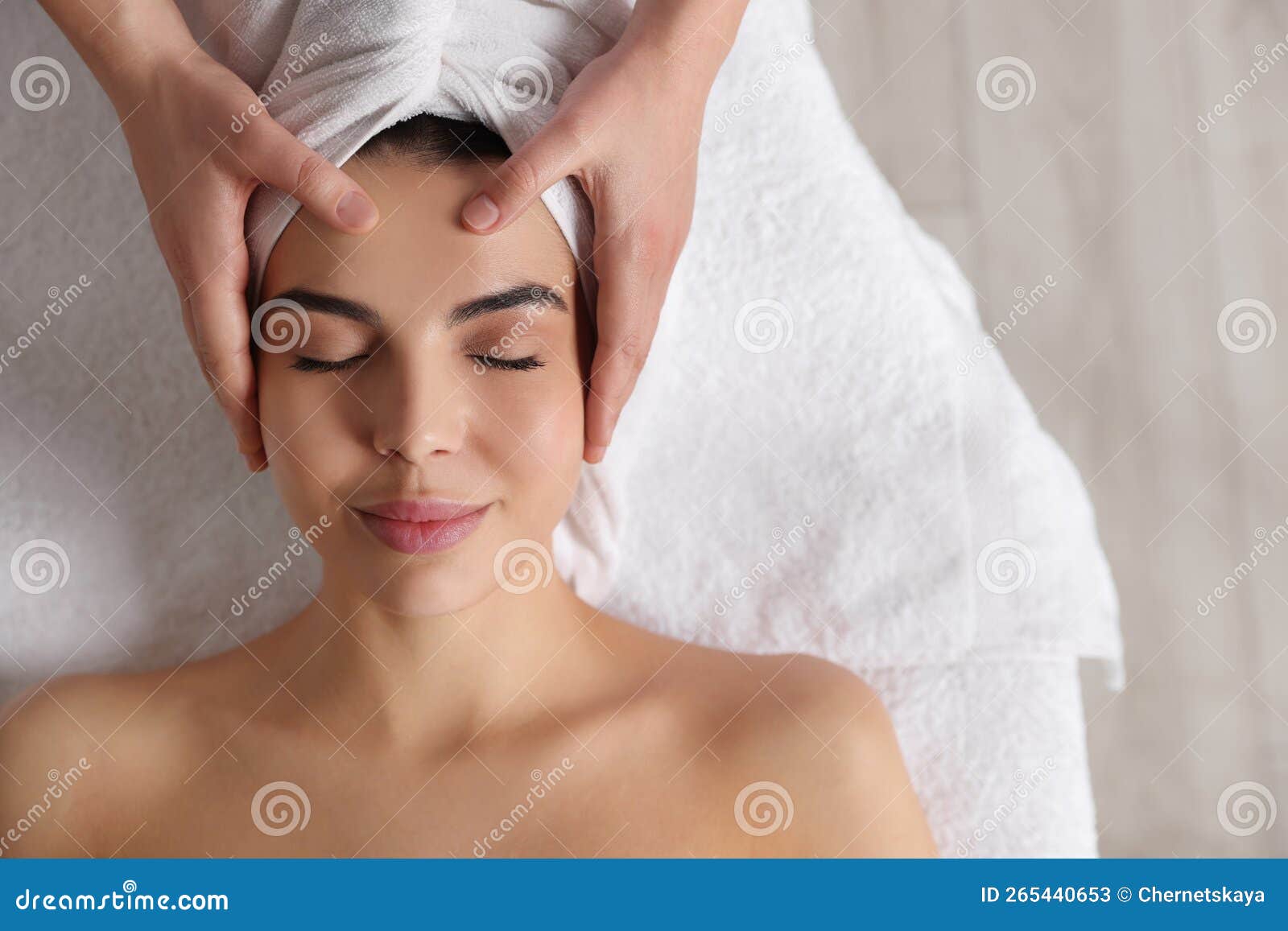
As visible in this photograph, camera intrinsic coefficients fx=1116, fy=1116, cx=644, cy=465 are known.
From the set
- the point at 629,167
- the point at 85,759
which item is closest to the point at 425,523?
the point at 629,167

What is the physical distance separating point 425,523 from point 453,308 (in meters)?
0.19

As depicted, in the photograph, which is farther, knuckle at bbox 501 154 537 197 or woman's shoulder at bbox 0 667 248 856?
woman's shoulder at bbox 0 667 248 856

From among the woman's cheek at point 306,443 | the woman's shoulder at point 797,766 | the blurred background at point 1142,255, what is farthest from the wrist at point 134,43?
the blurred background at point 1142,255

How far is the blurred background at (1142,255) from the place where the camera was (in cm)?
162

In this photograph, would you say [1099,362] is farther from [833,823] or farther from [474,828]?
[474,828]

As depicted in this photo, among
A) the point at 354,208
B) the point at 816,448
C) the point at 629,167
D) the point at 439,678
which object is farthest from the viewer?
the point at 816,448

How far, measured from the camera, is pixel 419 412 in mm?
883

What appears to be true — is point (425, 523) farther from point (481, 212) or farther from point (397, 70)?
point (397, 70)

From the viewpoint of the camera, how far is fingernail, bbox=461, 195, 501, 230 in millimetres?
887

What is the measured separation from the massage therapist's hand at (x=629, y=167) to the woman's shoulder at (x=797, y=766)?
0.29 m

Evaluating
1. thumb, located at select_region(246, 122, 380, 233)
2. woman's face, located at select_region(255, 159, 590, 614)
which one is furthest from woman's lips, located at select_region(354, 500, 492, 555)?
thumb, located at select_region(246, 122, 380, 233)

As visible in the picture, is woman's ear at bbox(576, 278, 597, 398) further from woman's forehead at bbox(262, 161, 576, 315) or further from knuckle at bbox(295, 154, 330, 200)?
knuckle at bbox(295, 154, 330, 200)

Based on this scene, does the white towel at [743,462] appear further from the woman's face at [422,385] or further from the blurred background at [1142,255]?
the blurred background at [1142,255]

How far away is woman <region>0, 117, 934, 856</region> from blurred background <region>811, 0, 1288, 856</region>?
74 cm
